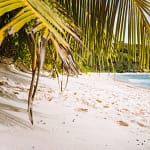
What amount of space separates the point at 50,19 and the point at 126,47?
29.1 inches

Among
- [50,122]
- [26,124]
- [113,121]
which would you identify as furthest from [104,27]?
[113,121]

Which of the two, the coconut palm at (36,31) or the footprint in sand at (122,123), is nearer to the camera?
the coconut palm at (36,31)

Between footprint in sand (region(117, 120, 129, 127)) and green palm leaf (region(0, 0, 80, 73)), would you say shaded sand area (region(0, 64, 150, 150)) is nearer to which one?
footprint in sand (region(117, 120, 129, 127))

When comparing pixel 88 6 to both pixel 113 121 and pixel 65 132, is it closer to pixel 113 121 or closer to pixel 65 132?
pixel 65 132

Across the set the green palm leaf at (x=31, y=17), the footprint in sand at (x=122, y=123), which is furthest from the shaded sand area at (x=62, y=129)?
the green palm leaf at (x=31, y=17)

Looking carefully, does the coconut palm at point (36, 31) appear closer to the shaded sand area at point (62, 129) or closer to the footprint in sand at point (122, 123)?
the shaded sand area at point (62, 129)

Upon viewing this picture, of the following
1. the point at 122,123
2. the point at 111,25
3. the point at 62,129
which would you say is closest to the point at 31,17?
the point at 111,25

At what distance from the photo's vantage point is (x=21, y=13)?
2.55 ft

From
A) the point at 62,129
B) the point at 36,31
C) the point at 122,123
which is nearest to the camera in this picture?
the point at 36,31

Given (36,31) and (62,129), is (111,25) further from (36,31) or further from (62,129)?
(62,129)

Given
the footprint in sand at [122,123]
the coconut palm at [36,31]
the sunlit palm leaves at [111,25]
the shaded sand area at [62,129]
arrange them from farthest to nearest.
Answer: the footprint in sand at [122,123], the shaded sand area at [62,129], the sunlit palm leaves at [111,25], the coconut palm at [36,31]

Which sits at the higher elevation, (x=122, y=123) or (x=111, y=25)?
(x=111, y=25)

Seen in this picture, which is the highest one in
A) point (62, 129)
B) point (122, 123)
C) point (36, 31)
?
point (36, 31)

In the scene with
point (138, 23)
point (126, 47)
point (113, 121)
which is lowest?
point (113, 121)
